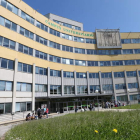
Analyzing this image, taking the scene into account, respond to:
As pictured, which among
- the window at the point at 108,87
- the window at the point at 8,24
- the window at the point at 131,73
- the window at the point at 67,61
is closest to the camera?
the window at the point at 8,24

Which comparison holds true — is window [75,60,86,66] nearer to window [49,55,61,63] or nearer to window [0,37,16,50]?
window [49,55,61,63]

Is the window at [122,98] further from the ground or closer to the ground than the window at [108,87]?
closer to the ground

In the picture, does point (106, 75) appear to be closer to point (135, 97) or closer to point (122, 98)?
point (122, 98)

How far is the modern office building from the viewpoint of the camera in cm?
2414

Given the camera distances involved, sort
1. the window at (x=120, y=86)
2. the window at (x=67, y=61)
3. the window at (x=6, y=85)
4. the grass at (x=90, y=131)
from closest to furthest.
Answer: the grass at (x=90, y=131) < the window at (x=6, y=85) < the window at (x=67, y=61) < the window at (x=120, y=86)

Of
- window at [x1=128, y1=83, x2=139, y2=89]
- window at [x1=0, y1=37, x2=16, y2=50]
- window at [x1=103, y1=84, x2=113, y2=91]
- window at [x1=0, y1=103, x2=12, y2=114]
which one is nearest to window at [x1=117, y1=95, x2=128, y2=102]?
window at [x1=128, y1=83, x2=139, y2=89]

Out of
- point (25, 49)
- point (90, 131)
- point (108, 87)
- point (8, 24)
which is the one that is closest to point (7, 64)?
point (25, 49)

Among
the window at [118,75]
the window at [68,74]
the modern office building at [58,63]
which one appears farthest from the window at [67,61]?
the window at [118,75]

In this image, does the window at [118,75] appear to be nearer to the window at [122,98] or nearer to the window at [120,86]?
the window at [120,86]

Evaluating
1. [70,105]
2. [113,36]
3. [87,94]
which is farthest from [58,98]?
[113,36]

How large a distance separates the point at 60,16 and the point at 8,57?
2738 cm

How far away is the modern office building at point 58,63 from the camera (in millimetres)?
24141

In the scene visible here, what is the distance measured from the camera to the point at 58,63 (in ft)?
114

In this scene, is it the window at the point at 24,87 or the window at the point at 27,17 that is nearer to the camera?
the window at the point at 24,87
